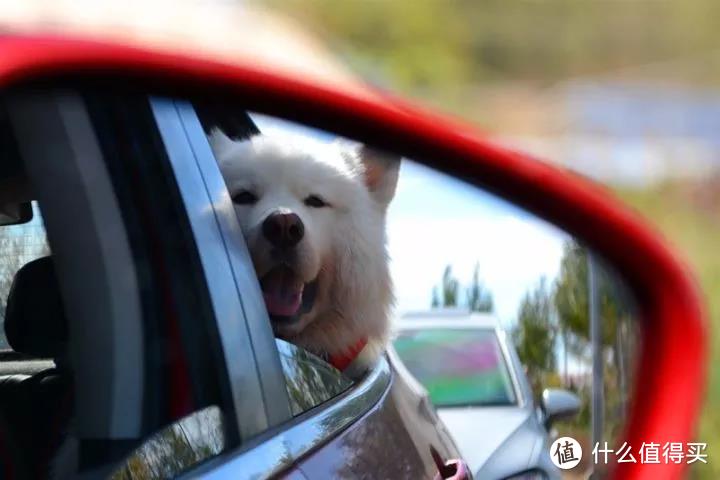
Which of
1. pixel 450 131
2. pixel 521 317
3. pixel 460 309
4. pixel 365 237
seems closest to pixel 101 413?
pixel 365 237

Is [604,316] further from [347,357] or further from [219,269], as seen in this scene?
[219,269]

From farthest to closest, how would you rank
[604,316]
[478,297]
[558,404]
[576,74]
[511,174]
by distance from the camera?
[576,74] → [604,316] → [511,174] → [558,404] → [478,297]

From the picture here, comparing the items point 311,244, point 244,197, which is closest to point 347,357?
point 311,244

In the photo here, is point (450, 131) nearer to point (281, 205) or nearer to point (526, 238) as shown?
point (526, 238)

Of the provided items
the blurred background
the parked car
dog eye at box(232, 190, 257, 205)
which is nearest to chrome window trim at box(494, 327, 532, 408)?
the parked car

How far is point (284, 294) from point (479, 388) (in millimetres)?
393

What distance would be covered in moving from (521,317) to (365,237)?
0.42m

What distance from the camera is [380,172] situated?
213 centimetres

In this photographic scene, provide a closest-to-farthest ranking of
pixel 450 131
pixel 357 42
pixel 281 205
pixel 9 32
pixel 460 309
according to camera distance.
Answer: pixel 9 32
pixel 281 205
pixel 460 309
pixel 450 131
pixel 357 42

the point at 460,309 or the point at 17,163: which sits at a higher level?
the point at 17,163

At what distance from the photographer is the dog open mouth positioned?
77.4 inches

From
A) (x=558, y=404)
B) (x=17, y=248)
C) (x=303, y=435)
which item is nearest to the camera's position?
(x=17, y=248)

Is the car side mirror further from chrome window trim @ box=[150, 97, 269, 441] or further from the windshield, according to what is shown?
chrome window trim @ box=[150, 97, 269, 441]

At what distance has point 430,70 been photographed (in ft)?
67.2
